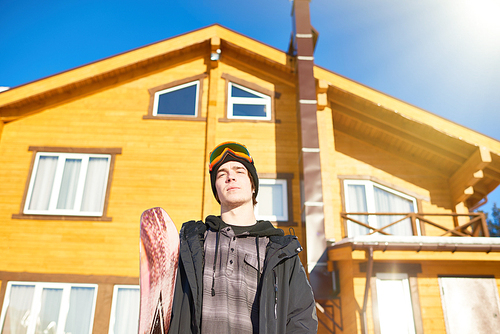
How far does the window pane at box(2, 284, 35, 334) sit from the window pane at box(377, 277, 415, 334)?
7688 millimetres

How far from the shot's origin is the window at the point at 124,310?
8.48 meters

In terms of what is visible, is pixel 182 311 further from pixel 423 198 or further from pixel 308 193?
pixel 423 198

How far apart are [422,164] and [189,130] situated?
22.3ft

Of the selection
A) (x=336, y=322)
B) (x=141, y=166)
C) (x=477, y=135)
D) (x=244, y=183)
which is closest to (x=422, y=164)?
(x=477, y=135)

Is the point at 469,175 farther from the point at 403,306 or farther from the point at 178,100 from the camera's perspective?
the point at 178,100

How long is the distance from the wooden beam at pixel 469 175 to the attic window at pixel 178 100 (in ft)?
23.6

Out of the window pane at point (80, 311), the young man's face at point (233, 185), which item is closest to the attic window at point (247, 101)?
the window pane at point (80, 311)

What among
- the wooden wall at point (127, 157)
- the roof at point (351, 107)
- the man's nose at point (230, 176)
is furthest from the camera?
the roof at point (351, 107)

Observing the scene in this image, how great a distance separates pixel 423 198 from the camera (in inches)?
422

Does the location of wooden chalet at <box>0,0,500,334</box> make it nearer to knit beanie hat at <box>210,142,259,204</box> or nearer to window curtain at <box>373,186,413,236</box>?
window curtain at <box>373,186,413,236</box>

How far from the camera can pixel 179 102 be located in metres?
10.9

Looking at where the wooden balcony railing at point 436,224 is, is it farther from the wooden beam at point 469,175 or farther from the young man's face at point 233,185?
the young man's face at point 233,185

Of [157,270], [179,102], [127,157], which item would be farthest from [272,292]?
[179,102]

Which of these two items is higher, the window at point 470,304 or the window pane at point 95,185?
the window pane at point 95,185
